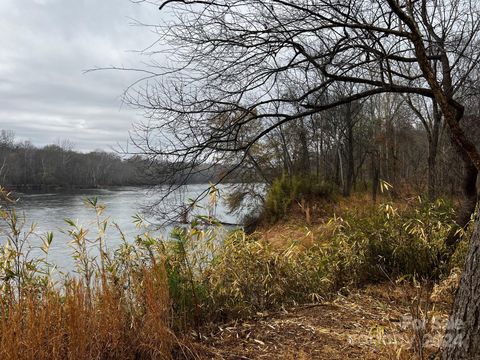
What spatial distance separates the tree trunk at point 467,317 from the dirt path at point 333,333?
18 cm

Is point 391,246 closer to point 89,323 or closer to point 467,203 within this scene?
point 467,203

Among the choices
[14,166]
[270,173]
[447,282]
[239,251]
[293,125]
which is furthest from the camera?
[14,166]

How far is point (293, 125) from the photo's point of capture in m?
16.5

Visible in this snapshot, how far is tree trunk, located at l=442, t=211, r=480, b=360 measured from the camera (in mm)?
1450

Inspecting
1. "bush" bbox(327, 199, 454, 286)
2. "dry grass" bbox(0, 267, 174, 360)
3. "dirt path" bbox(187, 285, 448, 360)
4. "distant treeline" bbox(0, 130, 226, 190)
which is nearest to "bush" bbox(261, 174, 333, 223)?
"bush" bbox(327, 199, 454, 286)

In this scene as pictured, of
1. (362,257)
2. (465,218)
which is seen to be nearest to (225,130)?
(362,257)

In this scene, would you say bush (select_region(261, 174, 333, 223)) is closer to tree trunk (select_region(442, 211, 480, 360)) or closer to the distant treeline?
tree trunk (select_region(442, 211, 480, 360))

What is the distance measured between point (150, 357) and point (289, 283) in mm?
1780

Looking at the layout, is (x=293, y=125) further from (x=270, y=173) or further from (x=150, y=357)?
(x=150, y=357)

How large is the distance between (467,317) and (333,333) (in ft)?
4.18

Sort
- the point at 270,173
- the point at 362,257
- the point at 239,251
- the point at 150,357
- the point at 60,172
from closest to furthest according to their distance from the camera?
1. the point at 150,357
2. the point at 239,251
3. the point at 362,257
4. the point at 270,173
5. the point at 60,172

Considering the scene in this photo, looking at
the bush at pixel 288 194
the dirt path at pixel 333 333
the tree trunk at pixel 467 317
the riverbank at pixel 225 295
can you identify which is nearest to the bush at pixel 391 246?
the riverbank at pixel 225 295

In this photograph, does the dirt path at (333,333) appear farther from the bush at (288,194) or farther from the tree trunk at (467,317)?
the bush at (288,194)

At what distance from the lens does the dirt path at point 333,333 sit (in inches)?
84.2
